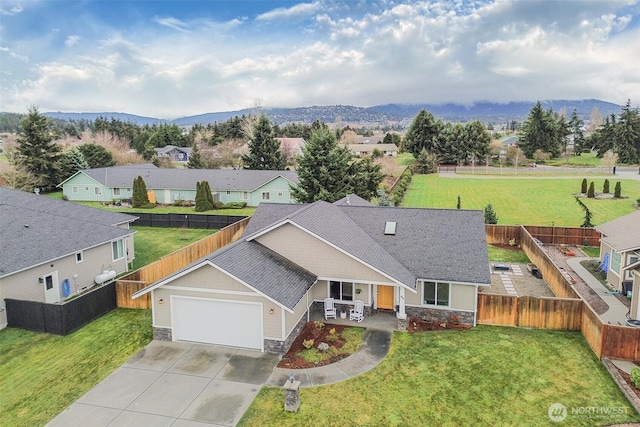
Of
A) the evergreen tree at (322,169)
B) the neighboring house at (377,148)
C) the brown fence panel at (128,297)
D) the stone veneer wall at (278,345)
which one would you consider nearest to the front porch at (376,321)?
the stone veneer wall at (278,345)

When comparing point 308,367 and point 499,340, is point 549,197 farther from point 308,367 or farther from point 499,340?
point 308,367

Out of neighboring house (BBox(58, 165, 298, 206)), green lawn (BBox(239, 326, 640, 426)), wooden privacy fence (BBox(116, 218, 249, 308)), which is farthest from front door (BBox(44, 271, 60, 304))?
neighboring house (BBox(58, 165, 298, 206))

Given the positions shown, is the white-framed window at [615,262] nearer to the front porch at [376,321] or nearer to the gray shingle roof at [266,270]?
the front porch at [376,321]

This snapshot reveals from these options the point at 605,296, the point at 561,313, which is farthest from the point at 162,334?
the point at 605,296

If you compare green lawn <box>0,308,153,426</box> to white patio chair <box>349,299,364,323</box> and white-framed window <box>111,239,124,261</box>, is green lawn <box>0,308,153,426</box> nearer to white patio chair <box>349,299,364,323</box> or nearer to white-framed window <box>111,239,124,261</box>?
white-framed window <box>111,239,124,261</box>

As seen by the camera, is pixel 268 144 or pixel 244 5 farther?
pixel 268 144

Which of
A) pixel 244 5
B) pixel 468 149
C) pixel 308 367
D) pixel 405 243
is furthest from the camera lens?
pixel 468 149

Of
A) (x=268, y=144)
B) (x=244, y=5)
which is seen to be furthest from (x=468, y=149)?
(x=244, y=5)
